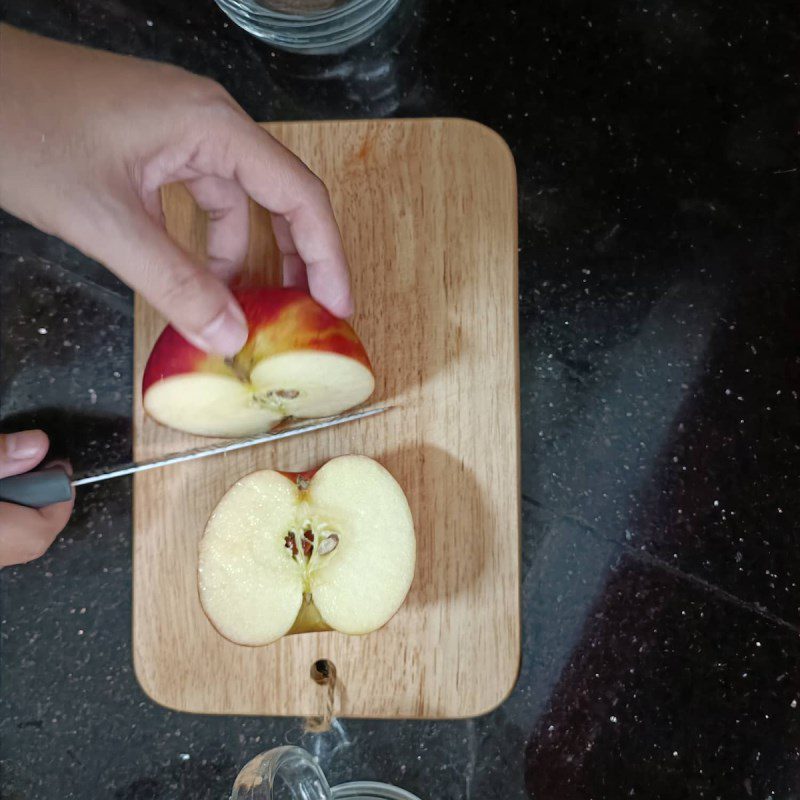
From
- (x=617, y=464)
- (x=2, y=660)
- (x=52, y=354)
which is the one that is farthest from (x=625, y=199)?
(x=2, y=660)

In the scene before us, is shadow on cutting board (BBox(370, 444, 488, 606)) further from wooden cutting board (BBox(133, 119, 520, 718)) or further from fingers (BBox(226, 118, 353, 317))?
fingers (BBox(226, 118, 353, 317))

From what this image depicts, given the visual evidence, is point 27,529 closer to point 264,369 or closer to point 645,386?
point 264,369

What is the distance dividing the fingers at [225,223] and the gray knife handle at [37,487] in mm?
267

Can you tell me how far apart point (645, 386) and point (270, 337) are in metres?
0.45

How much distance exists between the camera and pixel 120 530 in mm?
977

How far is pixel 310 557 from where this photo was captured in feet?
2.72

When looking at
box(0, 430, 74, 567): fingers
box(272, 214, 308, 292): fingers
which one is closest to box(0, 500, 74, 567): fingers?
box(0, 430, 74, 567): fingers

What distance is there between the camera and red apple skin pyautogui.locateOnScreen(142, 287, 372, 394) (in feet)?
2.48

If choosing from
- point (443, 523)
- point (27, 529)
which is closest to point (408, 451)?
point (443, 523)

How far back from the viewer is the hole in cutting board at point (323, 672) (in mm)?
859

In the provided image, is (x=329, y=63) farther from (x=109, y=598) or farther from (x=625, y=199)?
(x=109, y=598)

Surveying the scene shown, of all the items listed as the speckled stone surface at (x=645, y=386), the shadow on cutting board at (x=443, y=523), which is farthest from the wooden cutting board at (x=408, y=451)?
the speckled stone surface at (x=645, y=386)

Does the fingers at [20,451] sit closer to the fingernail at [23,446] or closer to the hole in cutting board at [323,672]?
the fingernail at [23,446]

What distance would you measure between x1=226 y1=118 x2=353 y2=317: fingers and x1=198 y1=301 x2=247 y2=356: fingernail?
10 centimetres
